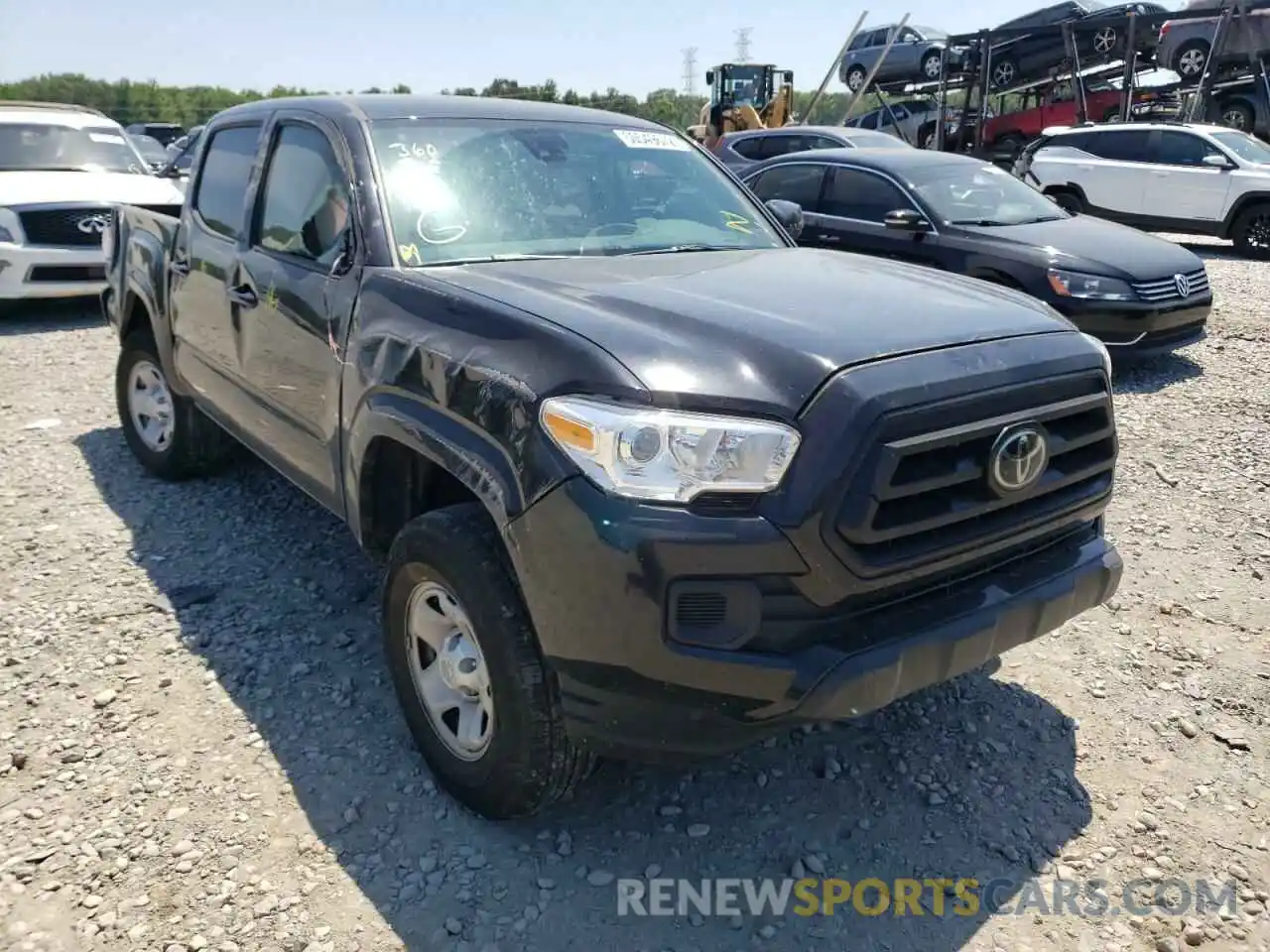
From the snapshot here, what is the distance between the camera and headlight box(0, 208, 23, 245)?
8.90m

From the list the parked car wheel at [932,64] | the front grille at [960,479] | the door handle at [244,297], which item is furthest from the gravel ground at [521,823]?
the parked car wheel at [932,64]

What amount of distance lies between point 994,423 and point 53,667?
321cm

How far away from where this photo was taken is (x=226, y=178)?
13.8 feet

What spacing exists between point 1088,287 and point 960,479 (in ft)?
18.3

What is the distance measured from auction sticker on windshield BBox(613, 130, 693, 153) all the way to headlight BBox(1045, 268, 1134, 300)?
4058 millimetres

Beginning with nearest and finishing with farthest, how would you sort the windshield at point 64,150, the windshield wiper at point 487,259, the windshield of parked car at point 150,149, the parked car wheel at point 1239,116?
the windshield wiper at point 487,259
the windshield at point 64,150
the parked car wheel at point 1239,116
the windshield of parked car at point 150,149

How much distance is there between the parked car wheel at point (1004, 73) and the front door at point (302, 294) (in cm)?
2060

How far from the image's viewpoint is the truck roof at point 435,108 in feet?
11.3

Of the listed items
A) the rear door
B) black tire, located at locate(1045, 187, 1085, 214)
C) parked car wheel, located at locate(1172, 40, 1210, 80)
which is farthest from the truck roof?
parked car wheel, located at locate(1172, 40, 1210, 80)

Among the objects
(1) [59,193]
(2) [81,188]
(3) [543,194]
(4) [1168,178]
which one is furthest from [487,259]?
(4) [1168,178]

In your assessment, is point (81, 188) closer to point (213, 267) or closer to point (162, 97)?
point (213, 267)

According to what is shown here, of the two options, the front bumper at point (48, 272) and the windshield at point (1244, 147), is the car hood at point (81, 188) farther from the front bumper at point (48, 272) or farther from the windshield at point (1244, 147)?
the windshield at point (1244, 147)

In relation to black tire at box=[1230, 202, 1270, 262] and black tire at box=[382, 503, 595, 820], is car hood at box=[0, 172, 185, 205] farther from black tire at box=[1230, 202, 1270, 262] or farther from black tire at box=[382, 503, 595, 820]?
black tire at box=[1230, 202, 1270, 262]

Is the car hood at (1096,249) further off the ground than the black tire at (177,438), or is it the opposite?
the car hood at (1096,249)
